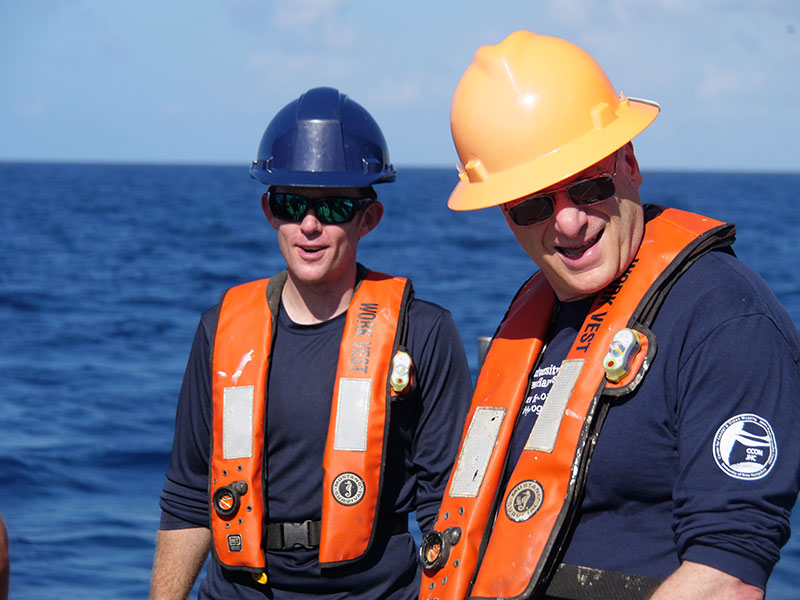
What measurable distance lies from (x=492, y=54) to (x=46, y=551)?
7.23 m

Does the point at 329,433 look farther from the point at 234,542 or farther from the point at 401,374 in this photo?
the point at 234,542

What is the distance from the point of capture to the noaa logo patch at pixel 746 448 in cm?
242

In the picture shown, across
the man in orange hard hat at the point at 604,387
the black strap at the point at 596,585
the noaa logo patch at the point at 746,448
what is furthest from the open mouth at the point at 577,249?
the black strap at the point at 596,585

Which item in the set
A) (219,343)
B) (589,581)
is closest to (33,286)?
(219,343)

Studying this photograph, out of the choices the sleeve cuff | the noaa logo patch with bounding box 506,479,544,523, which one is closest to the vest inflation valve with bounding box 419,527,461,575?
the noaa logo patch with bounding box 506,479,544,523

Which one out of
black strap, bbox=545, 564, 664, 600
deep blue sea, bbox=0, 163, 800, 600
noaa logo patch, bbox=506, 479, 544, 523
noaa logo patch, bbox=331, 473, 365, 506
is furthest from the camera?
deep blue sea, bbox=0, 163, 800, 600

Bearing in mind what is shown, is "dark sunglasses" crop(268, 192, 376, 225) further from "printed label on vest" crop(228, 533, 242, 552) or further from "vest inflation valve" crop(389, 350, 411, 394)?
"printed label on vest" crop(228, 533, 242, 552)

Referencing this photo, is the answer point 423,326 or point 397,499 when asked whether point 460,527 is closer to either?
point 397,499

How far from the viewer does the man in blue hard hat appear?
3768 millimetres

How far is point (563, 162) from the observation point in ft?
9.46

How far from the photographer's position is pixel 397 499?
12.7 feet

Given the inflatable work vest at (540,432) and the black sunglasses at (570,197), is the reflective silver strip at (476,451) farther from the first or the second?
the black sunglasses at (570,197)

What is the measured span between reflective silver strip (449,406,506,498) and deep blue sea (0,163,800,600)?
19.1 ft

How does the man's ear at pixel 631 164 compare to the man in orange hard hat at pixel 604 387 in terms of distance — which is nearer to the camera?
the man in orange hard hat at pixel 604 387
